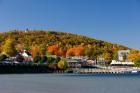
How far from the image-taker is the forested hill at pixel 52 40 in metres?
131

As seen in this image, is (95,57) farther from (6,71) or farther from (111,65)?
(6,71)

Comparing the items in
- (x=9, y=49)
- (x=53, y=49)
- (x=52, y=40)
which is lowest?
(x=9, y=49)

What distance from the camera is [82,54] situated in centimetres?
12450

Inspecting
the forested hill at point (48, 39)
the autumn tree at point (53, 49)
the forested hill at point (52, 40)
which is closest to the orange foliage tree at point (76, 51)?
the forested hill at point (52, 40)

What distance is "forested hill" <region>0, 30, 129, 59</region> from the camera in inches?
5159

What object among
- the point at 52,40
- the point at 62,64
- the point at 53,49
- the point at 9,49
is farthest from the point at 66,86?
the point at 52,40

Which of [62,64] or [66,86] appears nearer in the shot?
[66,86]

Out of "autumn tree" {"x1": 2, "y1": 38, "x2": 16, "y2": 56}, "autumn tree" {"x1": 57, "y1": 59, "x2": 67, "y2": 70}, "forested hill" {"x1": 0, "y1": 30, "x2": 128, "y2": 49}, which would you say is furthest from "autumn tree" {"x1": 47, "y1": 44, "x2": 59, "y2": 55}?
"autumn tree" {"x1": 2, "y1": 38, "x2": 16, "y2": 56}

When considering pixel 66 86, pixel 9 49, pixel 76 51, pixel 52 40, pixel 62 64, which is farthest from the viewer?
pixel 52 40

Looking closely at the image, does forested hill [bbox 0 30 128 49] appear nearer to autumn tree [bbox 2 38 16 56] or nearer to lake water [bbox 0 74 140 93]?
autumn tree [bbox 2 38 16 56]

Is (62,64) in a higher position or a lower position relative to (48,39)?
lower

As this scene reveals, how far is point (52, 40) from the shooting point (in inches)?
5522

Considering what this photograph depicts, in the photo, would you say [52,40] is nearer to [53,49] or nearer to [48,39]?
[48,39]

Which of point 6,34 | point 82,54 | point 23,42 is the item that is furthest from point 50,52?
point 6,34
